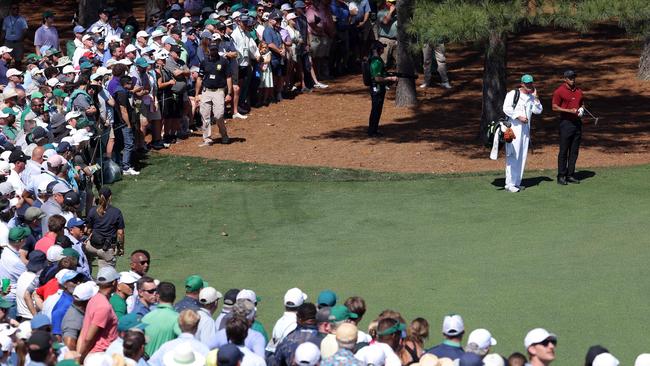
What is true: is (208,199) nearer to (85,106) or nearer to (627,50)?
(85,106)

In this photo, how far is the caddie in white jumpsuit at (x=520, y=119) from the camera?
18.0m

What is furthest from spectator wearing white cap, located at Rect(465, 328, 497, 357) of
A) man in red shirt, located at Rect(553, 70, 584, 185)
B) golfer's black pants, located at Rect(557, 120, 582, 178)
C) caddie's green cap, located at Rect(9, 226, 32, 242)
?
golfer's black pants, located at Rect(557, 120, 582, 178)

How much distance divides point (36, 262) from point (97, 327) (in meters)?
2.05

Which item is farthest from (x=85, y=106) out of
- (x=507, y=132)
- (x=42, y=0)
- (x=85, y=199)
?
(x=42, y=0)

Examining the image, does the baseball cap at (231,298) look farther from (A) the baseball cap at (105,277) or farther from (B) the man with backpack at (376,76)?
(B) the man with backpack at (376,76)

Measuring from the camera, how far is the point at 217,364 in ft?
27.7

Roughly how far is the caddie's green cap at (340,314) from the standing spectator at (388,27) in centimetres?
1877

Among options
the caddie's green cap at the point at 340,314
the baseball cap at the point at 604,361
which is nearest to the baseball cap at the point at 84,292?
the caddie's green cap at the point at 340,314

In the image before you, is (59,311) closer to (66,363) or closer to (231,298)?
(231,298)

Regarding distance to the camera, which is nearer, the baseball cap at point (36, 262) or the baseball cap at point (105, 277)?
the baseball cap at point (105, 277)

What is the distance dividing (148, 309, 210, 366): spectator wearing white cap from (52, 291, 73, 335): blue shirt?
138cm

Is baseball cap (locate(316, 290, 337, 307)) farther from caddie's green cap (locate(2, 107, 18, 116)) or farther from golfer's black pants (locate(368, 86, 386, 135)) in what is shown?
golfer's black pants (locate(368, 86, 386, 135))

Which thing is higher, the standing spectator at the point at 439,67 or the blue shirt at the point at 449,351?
the blue shirt at the point at 449,351

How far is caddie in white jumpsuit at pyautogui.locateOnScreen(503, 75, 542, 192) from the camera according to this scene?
17984 millimetres
